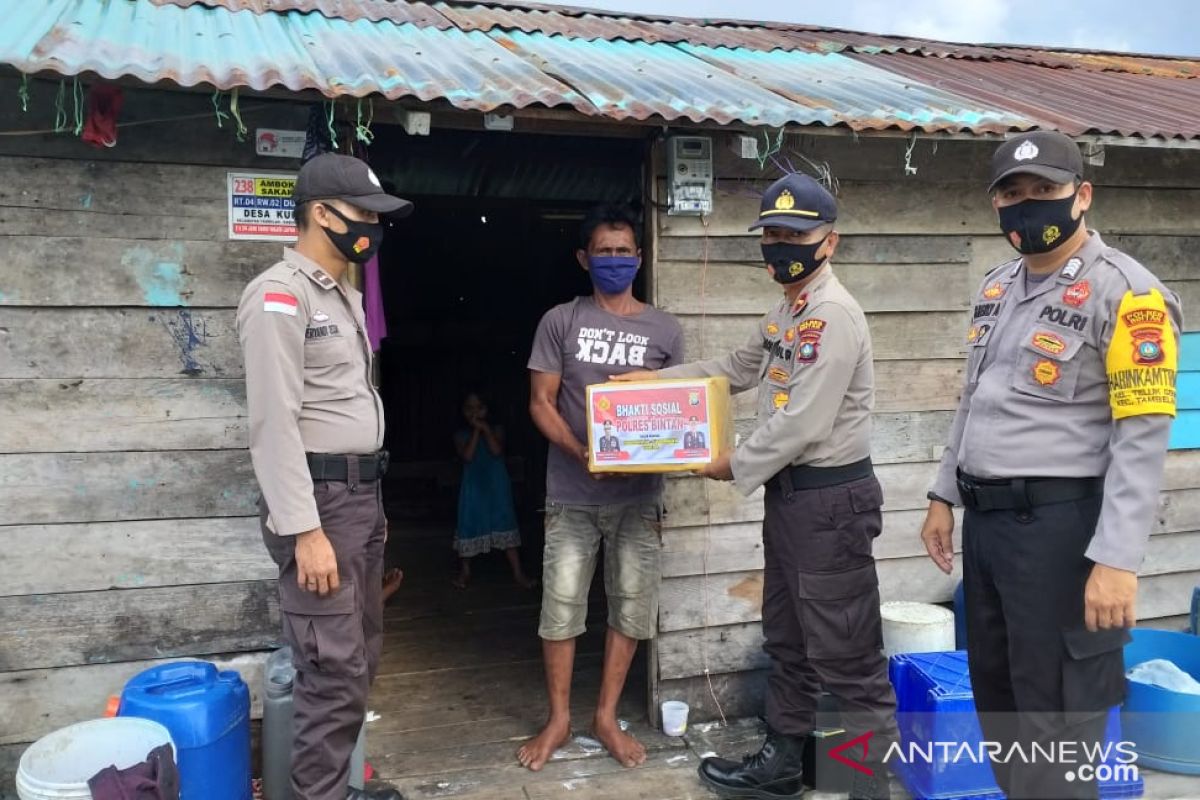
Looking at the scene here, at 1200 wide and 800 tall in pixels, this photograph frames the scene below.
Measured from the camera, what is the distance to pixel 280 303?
2.68 meters

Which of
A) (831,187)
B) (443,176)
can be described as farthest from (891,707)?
(443,176)

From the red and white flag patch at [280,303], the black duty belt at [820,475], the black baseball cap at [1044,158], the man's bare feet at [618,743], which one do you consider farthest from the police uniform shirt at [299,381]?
the black baseball cap at [1044,158]

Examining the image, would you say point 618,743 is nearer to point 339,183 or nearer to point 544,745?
point 544,745

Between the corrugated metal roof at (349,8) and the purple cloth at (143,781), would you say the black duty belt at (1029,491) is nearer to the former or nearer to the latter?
the purple cloth at (143,781)

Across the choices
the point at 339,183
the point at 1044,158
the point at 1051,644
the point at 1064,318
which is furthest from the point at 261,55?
the point at 1051,644

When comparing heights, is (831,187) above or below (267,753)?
above

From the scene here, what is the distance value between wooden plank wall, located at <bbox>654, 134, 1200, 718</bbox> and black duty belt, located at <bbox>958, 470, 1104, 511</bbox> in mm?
1531

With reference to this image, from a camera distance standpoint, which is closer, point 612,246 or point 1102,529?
point 1102,529

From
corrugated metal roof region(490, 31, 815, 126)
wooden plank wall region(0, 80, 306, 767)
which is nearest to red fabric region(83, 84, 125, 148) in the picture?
wooden plank wall region(0, 80, 306, 767)

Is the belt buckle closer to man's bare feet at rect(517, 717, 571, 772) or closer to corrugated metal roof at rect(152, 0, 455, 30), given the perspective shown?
man's bare feet at rect(517, 717, 571, 772)

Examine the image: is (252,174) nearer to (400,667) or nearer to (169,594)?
(169,594)

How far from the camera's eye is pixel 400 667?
4820mm

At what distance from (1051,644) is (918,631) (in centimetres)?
149

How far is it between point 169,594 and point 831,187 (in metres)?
3.30
